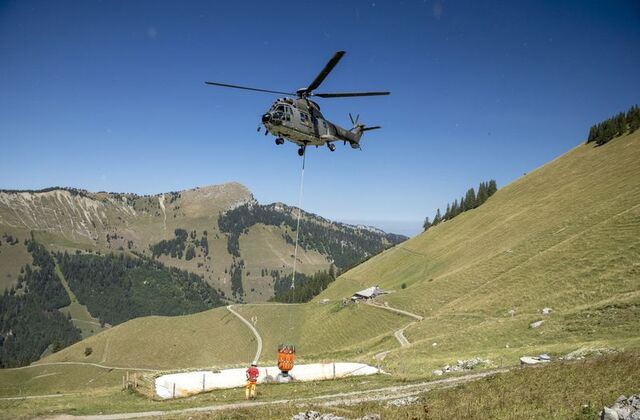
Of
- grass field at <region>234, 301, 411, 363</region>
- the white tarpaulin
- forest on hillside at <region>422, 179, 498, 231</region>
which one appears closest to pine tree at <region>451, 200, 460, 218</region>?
forest on hillside at <region>422, 179, 498, 231</region>

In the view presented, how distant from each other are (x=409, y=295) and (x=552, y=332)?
5145 centimetres

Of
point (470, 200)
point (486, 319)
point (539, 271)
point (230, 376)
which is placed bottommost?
point (230, 376)

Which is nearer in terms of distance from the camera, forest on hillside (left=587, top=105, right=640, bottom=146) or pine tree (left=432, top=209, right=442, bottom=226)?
forest on hillside (left=587, top=105, right=640, bottom=146)

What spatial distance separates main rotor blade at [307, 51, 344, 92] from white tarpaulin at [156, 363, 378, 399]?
23.3 m

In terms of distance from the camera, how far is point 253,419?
19.7m

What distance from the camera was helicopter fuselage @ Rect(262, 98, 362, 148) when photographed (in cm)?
2941

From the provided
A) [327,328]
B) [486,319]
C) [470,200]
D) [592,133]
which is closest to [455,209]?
[470,200]

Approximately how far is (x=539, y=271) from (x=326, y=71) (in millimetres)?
54448

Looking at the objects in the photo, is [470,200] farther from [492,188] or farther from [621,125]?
[621,125]

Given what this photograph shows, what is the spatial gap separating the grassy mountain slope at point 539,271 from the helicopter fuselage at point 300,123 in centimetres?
2343

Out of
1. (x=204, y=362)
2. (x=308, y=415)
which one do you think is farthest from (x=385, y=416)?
(x=204, y=362)

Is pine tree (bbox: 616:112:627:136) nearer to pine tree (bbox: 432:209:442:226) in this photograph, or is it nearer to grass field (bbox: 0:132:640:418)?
grass field (bbox: 0:132:640:418)

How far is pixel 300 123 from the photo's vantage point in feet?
102

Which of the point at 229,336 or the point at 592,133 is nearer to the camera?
the point at 229,336
